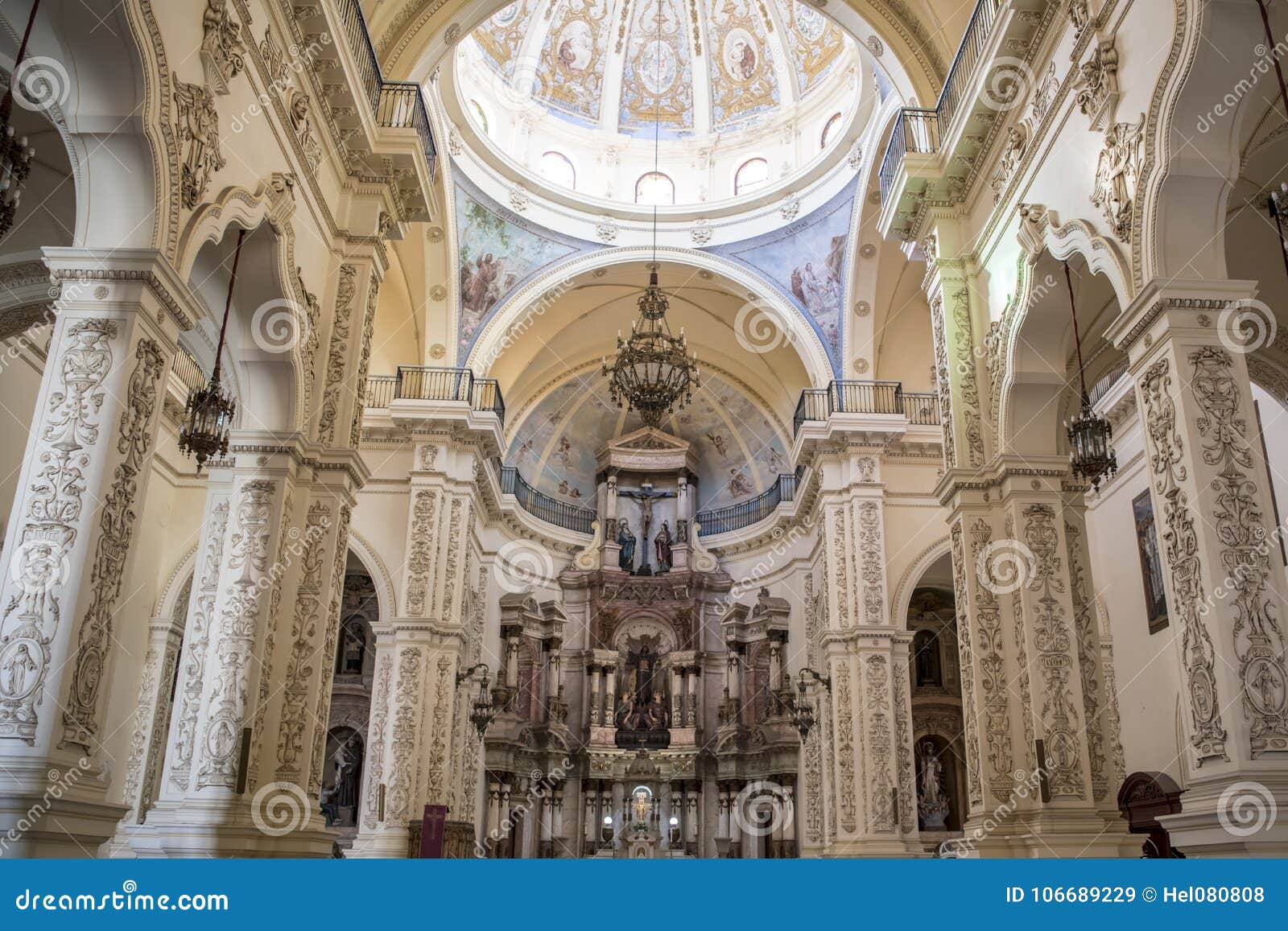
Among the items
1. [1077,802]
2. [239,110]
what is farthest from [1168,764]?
[239,110]

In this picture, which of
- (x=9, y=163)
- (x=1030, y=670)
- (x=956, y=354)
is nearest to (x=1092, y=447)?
(x=1030, y=670)

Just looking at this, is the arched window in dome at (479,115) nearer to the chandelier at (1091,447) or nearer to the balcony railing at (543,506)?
the balcony railing at (543,506)

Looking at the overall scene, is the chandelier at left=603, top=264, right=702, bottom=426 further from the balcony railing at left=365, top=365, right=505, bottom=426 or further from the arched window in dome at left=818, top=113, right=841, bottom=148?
the arched window in dome at left=818, top=113, right=841, bottom=148

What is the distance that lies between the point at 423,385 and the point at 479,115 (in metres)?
5.68

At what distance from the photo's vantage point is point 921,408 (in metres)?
18.3

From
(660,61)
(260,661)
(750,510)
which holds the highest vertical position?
(660,61)

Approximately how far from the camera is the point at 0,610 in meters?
5.65

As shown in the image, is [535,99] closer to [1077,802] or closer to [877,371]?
[877,371]

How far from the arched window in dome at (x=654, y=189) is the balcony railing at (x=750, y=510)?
6.62m

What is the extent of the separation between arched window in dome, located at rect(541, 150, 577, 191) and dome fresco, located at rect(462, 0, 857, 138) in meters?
0.96

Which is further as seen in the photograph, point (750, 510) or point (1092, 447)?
point (750, 510)

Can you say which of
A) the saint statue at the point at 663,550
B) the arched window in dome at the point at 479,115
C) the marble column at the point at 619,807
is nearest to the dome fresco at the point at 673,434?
the saint statue at the point at 663,550

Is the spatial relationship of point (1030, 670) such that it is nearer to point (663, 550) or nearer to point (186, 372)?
point (186, 372)

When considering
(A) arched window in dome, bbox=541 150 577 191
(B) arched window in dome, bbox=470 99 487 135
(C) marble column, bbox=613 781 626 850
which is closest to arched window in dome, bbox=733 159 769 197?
(A) arched window in dome, bbox=541 150 577 191
